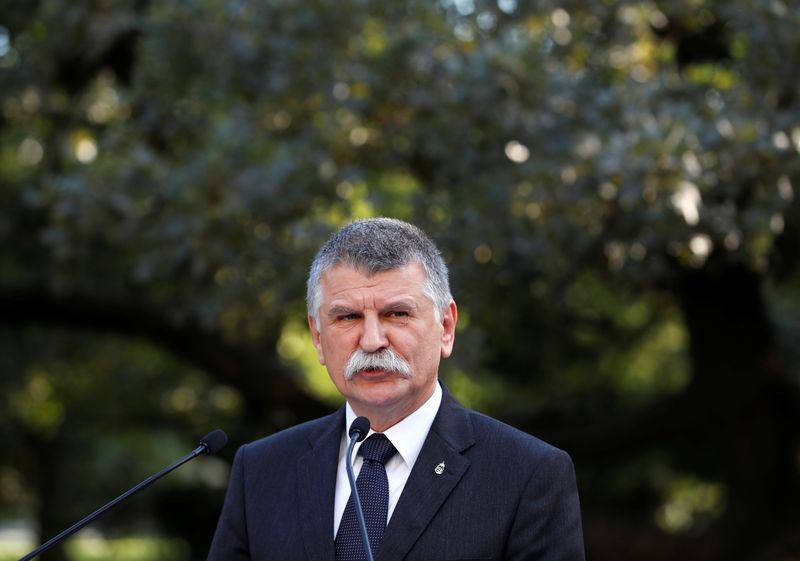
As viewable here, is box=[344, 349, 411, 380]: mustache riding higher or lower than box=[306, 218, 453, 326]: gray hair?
lower

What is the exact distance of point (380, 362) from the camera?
2.83 metres

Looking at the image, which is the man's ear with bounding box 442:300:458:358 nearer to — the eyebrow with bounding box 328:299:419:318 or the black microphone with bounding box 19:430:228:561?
the eyebrow with bounding box 328:299:419:318

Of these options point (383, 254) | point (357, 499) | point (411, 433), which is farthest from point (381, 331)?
point (357, 499)

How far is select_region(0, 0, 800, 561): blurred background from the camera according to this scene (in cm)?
699

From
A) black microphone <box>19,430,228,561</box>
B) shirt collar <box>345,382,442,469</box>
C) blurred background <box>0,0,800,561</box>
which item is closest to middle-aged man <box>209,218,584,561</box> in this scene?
shirt collar <box>345,382,442,469</box>

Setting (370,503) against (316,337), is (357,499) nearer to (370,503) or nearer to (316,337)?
(370,503)

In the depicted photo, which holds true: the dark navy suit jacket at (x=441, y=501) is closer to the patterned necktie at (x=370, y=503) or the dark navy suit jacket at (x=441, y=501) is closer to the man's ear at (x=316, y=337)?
the patterned necktie at (x=370, y=503)

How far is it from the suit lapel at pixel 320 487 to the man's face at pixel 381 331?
0.66 ft

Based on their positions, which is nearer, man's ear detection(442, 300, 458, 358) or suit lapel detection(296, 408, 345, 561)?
suit lapel detection(296, 408, 345, 561)

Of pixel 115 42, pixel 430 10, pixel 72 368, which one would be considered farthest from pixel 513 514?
pixel 72 368

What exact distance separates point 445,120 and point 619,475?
974cm

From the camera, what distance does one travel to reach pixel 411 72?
763 centimetres

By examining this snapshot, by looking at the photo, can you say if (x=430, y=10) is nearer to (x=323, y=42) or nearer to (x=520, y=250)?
(x=323, y=42)

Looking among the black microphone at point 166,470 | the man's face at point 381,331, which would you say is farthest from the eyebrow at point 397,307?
the black microphone at point 166,470
